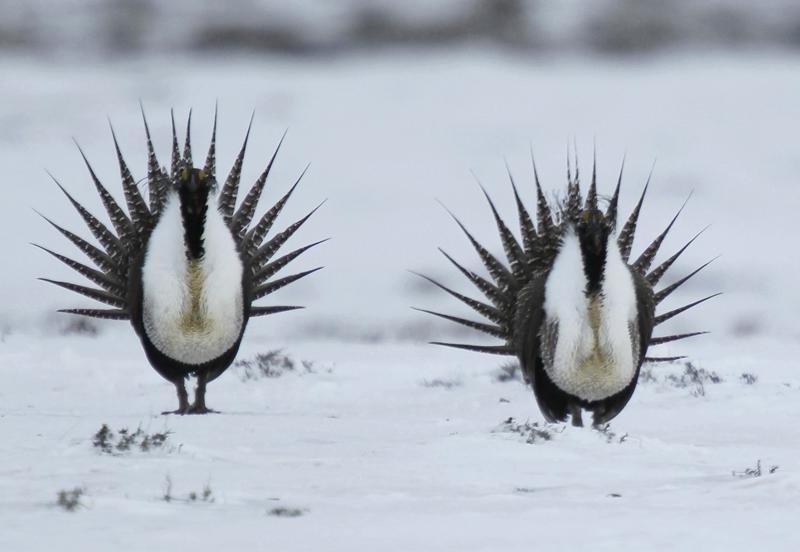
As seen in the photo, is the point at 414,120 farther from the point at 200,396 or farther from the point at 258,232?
the point at 200,396

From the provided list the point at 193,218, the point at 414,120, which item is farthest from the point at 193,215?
the point at 414,120

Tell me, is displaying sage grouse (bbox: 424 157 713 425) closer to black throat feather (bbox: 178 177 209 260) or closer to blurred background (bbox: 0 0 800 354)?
black throat feather (bbox: 178 177 209 260)

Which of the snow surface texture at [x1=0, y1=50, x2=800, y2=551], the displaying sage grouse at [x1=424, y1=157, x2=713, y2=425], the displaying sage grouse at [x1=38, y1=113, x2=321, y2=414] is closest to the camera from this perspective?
the snow surface texture at [x1=0, y1=50, x2=800, y2=551]

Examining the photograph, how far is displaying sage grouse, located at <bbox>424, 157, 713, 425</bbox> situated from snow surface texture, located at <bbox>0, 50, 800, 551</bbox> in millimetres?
211

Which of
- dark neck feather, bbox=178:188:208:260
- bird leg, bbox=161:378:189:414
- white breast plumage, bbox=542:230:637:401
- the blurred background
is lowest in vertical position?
bird leg, bbox=161:378:189:414

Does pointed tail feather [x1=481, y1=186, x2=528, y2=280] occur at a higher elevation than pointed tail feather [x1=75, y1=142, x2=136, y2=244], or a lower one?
lower

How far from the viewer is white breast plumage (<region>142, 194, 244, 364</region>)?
5.34m

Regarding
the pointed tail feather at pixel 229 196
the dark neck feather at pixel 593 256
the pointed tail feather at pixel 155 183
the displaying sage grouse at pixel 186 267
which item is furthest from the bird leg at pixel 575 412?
the pointed tail feather at pixel 155 183

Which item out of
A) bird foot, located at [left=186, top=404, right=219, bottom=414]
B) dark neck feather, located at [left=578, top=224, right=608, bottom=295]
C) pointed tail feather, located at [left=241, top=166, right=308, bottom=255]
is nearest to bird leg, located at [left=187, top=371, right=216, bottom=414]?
bird foot, located at [left=186, top=404, right=219, bottom=414]

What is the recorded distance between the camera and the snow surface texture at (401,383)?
3.14 meters

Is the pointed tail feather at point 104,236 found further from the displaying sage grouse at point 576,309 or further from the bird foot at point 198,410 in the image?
the displaying sage grouse at point 576,309

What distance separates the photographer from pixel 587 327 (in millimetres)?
5184

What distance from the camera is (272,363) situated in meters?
7.19

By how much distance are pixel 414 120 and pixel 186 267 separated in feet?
65.3
